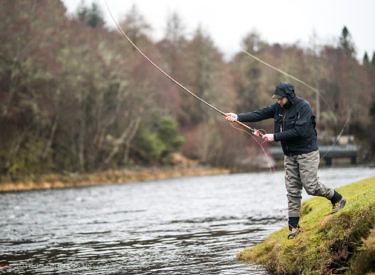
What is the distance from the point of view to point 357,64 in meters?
15.6

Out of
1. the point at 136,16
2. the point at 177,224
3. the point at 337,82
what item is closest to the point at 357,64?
the point at 337,82

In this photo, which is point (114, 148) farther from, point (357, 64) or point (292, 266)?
point (292, 266)

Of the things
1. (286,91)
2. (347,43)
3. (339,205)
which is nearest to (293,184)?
(339,205)

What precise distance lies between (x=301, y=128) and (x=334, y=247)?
1.92 meters

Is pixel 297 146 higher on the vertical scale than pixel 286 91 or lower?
lower

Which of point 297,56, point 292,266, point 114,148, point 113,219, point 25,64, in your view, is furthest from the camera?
point 114,148

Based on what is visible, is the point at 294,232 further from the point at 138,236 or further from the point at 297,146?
the point at 138,236

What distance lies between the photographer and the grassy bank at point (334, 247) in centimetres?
613

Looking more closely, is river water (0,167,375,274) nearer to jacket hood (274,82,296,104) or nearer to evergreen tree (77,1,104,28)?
jacket hood (274,82,296,104)

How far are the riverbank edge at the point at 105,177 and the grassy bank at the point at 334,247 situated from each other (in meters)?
33.5

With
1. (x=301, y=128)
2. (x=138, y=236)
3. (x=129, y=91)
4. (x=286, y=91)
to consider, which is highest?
(x=129, y=91)

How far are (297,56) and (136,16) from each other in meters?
48.4

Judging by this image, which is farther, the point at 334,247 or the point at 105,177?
the point at 105,177

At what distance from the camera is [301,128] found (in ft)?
25.6
